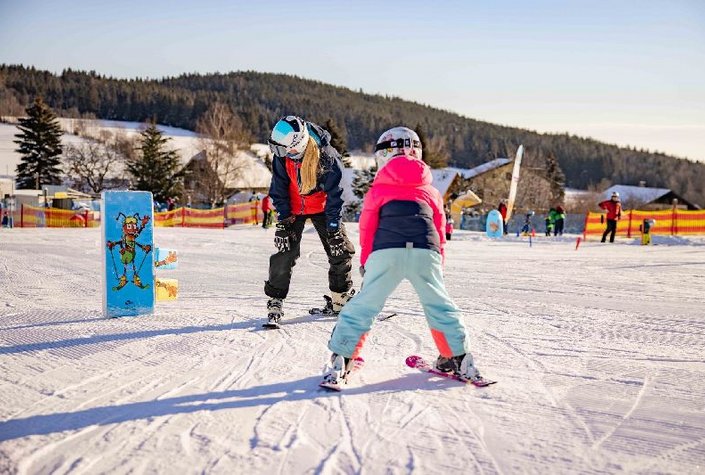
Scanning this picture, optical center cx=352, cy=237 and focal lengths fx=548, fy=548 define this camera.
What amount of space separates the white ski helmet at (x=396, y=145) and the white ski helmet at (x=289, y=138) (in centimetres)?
126

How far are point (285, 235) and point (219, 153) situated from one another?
48824 mm

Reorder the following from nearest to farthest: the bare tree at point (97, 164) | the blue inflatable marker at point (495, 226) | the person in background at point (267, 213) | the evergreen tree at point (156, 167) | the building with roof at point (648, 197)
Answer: the blue inflatable marker at point (495, 226), the person in background at point (267, 213), the evergreen tree at point (156, 167), the bare tree at point (97, 164), the building with roof at point (648, 197)

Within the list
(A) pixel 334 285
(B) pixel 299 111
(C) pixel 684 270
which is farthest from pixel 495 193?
(B) pixel 299 111

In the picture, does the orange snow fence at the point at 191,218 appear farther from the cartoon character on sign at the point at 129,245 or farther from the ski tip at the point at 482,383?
the ski tip at the point at 482,383

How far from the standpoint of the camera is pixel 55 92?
375 feet

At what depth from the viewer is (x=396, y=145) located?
341cm

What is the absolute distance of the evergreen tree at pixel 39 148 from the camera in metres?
61.2

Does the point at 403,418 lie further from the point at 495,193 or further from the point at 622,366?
the point at 495,193

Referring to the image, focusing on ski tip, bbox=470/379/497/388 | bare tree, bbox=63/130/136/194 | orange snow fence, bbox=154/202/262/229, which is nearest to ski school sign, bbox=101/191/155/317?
ski tip, bbox=470/379/497/388

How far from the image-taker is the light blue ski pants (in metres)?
3.18

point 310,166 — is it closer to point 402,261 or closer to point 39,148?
point 402,261

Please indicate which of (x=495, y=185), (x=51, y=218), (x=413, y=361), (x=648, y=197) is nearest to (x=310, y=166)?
(x=413, y=361)

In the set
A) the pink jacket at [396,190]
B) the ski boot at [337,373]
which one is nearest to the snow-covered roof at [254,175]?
the pink jacket at [396,190]

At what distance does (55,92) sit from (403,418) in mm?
131452
